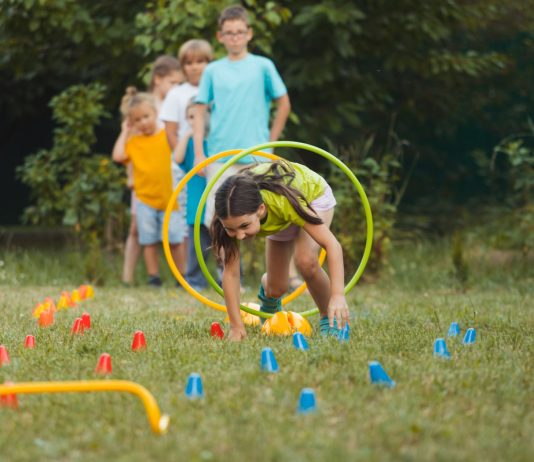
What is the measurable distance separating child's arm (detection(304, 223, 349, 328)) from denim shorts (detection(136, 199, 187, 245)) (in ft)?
11.4

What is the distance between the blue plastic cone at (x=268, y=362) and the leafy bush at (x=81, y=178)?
545 cm

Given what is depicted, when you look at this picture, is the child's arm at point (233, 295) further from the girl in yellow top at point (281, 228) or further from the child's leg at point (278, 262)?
the child's leg at point (278, 262)

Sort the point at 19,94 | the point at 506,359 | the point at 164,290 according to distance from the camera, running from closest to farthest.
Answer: the point at 506,359 → the point at 164,290 → the point at 19,94

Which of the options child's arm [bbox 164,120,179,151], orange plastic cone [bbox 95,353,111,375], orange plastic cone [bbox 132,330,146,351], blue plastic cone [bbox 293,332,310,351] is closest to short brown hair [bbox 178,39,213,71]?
child's arm [bbox 164,120,179,151]

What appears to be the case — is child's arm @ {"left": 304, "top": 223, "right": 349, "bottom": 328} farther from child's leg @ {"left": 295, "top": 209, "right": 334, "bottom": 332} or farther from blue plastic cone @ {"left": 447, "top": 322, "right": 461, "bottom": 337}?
blue plastic cone @ {"left": 447, "top": 322, "right": 461, "bottom": 337}

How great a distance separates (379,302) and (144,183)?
254 centimetres

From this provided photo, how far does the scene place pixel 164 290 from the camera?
7891mm

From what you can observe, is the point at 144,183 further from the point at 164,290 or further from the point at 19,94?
the point at 19,94

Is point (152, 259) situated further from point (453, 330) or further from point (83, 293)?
point (453, 330)

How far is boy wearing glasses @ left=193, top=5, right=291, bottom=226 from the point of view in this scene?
6688 millimetres

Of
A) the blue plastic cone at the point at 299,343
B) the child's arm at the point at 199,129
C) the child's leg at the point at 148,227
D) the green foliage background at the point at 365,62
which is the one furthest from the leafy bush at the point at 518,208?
the blue plastic cone at the point at 299,343

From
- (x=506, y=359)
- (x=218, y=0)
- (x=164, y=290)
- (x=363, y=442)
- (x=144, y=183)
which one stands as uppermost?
(x=218, y=0)

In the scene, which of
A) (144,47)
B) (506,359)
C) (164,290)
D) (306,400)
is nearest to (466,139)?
(144,47)

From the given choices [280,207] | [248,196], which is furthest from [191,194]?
[248,196]
